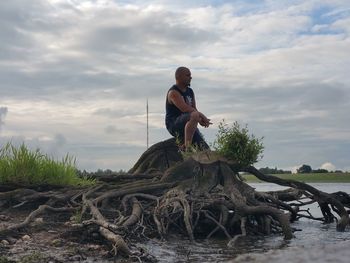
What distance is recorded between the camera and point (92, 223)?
730cm

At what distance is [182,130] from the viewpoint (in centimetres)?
1199

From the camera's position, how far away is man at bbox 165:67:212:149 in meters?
11.4

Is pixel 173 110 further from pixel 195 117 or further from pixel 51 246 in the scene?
pixel 51 246

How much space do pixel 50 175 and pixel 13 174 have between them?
0.76m

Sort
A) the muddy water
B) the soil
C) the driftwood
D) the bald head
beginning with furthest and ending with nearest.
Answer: the bald head, the driftwood, the muddy water, the soil

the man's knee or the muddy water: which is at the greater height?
the man's knee

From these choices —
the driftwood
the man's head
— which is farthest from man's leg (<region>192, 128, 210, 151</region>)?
the driftwood

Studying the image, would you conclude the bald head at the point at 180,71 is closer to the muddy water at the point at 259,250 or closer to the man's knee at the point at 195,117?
the man's knee at the point at 195,117

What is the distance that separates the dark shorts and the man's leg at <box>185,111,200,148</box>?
23 centimetres

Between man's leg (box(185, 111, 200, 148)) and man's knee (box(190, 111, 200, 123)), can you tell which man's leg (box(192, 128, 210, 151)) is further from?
man's knee (box(190, 111, 200, 123))

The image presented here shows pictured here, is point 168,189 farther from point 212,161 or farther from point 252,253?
point 252,253

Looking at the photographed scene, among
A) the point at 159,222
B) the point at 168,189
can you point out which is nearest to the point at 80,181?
the point at 168,189

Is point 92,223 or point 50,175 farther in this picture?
point 50,175

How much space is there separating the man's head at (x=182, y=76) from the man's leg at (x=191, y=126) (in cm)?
97
